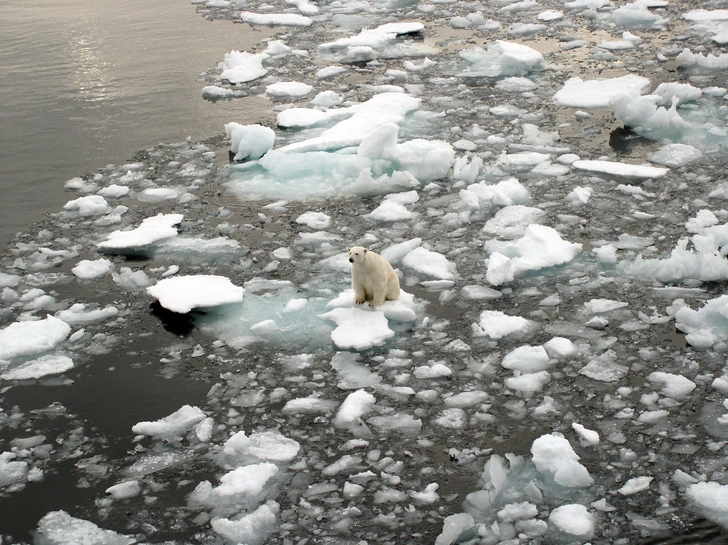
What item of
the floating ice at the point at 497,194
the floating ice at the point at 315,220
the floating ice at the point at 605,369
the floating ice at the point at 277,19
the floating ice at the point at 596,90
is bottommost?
the floating ice at the point at 605,369

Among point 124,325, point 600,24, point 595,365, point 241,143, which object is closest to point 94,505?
point 124,325

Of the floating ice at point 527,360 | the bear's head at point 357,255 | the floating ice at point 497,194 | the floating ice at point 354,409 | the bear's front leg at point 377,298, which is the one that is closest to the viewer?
the floating ice at point 354,409

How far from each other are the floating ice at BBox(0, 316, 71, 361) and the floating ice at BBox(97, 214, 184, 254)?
0.93 meters

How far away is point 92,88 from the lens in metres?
8.93

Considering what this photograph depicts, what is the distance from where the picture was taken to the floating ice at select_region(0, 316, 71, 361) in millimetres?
4449

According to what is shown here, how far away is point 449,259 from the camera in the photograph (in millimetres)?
5195

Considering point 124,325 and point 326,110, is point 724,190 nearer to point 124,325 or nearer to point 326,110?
point 326,110

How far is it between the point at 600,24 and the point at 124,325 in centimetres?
776

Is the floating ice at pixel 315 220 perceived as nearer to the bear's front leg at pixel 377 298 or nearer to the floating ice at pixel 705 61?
the bear's front leg at pixel 377 298

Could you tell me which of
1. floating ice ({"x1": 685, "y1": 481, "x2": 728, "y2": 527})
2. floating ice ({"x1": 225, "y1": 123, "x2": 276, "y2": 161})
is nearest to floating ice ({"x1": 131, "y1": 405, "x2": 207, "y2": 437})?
floating ice ({"x1": 685, "y1": 481, "x2": 728, "y2": 527})

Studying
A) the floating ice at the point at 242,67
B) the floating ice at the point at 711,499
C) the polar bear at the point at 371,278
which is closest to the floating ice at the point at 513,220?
the polar bear at the point at 371,278

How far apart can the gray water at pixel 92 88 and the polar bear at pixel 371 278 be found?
2856mm

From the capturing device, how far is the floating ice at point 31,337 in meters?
4.45

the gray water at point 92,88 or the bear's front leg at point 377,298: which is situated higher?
the gray water at point 92,88
